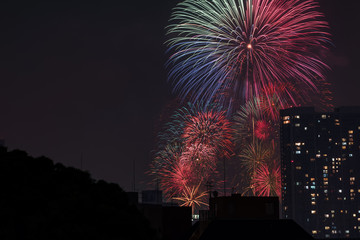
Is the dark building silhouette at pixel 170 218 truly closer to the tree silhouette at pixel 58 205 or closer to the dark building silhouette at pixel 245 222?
the dark building silhouette at pixel 245 222

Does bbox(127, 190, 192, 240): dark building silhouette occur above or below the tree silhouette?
below

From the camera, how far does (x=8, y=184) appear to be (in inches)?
1660

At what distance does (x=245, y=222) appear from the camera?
10381 centimetres

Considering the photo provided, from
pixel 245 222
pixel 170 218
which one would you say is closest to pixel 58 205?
pixel 245 222

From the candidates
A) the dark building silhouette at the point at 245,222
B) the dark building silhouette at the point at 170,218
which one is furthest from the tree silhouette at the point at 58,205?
the dark building silhouette at the point at 170,218

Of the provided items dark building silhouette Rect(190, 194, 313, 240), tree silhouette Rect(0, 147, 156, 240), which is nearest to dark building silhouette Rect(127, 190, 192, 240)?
dark building silhouette Rect(190, 194, 313, 240)

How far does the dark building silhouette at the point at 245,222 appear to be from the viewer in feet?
326

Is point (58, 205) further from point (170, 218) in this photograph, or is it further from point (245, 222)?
point (170, 218)

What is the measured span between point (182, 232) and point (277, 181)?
47015mm

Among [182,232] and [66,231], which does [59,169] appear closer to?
[66,231]

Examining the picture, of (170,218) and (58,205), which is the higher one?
(58,205)

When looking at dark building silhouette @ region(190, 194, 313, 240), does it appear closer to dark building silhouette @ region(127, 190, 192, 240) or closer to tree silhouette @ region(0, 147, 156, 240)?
dark building silhouette @ region(127, 190, 192, 240)

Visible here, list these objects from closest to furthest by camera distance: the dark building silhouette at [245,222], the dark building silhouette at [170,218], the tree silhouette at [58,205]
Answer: the tree silhouette at [58,205] < the dark building silhouette at [245,222] < the dark building silhouette at [170,218]

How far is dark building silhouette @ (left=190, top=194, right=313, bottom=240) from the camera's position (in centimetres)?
9950
